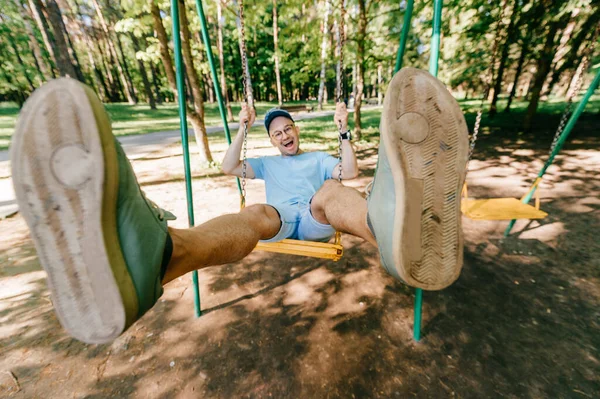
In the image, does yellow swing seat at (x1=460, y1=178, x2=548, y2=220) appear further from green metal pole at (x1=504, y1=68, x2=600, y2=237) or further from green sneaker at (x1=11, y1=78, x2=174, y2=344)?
green sneaker at (x1=11, y1=78, x2=174, y2=344)

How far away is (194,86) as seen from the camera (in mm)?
5879

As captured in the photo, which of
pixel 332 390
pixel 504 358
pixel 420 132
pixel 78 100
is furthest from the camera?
pixel 504 358

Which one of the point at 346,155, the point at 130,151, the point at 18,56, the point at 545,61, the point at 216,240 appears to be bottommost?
the point at 130,151

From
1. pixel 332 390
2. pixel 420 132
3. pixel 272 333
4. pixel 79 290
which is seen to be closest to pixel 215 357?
pixel 272 333

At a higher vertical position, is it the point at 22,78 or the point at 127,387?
the point at 22,78

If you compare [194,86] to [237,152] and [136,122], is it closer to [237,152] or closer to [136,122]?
[237,152]

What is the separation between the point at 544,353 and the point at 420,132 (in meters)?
2.09

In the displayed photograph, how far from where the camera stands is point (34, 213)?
0.84 metres

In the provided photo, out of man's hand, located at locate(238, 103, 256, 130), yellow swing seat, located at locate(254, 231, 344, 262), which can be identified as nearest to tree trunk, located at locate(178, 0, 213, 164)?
man's hand, located at locate(238, 103, 256, 130)

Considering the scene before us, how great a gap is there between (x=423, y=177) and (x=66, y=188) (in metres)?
1.20

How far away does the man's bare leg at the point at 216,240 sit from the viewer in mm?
1121

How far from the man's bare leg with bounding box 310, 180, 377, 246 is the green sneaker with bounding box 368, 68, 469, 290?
0.27 meters

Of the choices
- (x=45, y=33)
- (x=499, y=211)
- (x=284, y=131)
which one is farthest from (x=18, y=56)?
(x=499, y=211)

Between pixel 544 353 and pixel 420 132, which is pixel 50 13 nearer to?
pixel 420 132
